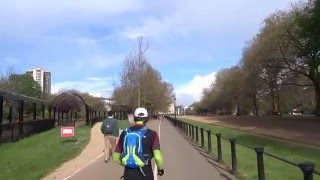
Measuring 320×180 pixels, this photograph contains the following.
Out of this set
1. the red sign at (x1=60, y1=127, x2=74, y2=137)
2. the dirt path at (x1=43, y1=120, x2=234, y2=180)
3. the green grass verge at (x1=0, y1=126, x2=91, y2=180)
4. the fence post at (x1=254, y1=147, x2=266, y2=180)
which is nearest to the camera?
the fence post at (x1=254, y1=147, x2=266, y2=180)

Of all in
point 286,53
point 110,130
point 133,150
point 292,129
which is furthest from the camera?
point 286,53

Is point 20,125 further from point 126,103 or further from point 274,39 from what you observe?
point 126,103

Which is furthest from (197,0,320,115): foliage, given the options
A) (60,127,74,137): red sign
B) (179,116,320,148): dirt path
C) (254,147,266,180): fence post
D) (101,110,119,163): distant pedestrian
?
(254,147,266,180): fence post

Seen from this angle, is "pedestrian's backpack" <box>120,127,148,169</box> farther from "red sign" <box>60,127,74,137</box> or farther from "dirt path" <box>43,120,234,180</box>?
"red sign" <box>60,127,74,137</box>

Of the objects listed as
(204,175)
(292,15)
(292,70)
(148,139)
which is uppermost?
(292,15)

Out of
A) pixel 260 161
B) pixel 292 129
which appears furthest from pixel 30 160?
pixel 292 129

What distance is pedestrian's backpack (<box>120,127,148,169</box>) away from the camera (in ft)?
21.8

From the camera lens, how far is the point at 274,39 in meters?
60.5

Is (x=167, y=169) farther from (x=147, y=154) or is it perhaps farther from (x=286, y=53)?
(x=286, y=53)

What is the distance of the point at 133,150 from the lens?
6.68 metres

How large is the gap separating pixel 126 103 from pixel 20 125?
204ft

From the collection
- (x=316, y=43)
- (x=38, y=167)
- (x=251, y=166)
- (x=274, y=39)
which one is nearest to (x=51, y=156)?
(x=38, y=167)

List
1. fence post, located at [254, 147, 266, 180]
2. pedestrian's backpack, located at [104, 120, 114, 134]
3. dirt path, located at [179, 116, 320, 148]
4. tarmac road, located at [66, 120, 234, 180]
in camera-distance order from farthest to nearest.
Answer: dirt path, located at [179, 116, 320, 148] < pedestrian's backpack, located at [104, 120, 114, 134] < tarmac road, located at [66, 120, 234, 180] < fence post, located at [254, 147, 266, 180]

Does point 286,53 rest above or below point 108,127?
above
